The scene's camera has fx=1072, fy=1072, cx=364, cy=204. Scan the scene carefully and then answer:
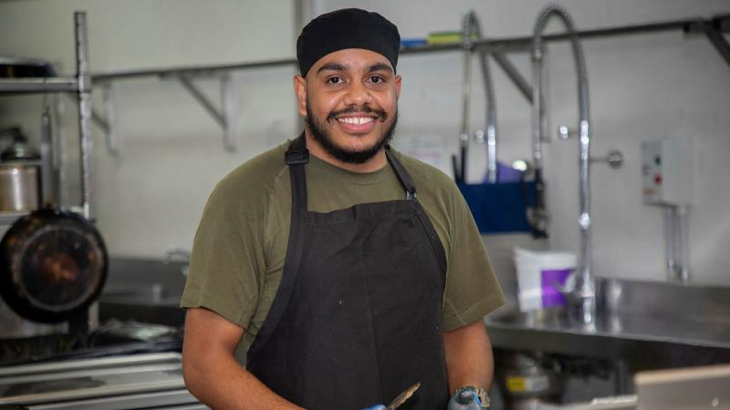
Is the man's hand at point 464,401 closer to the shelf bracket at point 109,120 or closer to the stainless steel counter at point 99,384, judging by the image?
the stainless steel counter at point 99,384

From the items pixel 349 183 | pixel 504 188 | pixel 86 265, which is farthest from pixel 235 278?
pixel 504 188

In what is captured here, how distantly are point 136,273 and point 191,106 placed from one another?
72cm

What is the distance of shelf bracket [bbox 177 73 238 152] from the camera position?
13.0ft

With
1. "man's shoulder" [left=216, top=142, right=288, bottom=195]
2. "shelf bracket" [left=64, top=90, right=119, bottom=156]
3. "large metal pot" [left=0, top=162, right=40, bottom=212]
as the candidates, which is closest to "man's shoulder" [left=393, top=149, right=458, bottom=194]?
"man's shoulder" [left=216, top=142, right=288, bottom=195]

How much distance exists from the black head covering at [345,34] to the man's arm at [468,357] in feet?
1.60

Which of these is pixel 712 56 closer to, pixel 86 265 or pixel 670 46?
pixel 670 46

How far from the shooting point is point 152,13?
429cm

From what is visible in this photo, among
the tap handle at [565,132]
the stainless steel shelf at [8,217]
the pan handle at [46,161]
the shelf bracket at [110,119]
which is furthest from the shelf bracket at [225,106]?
the tap handle at [565,132]

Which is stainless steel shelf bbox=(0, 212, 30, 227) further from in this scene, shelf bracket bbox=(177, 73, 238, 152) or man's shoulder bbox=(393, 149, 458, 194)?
shelf bracket bbox=(177, 73, 238, 152)

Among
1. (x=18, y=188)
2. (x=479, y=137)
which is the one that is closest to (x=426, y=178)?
(x=18, y=188)

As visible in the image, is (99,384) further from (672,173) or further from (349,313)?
(672,173)

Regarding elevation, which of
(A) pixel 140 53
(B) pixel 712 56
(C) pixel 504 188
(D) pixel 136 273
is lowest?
(D) pixel 136 273

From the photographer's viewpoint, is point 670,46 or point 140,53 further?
point 140,53

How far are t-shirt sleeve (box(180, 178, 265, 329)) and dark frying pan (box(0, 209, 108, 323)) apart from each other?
1000 millimetres
